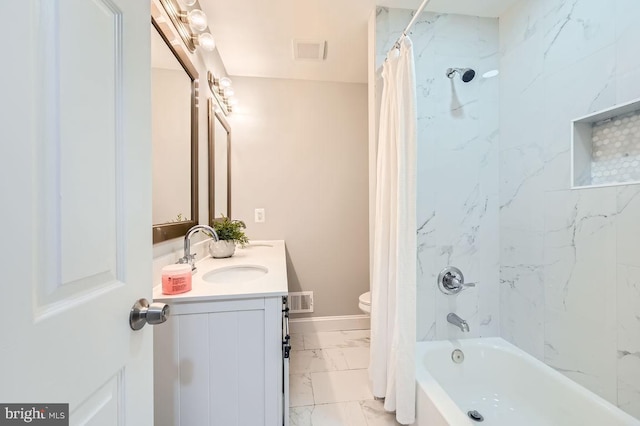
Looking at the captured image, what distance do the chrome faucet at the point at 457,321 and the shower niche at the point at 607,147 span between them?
37.0 inches

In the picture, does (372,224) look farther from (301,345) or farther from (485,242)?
(301,345)

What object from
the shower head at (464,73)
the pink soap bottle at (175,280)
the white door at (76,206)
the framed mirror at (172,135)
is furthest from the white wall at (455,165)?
the white door at (76,206)

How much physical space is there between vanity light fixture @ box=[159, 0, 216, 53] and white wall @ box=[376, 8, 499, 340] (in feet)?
3.33

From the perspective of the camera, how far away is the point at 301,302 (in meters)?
2.36

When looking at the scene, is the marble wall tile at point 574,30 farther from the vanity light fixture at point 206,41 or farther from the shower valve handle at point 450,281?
the vanity light fixture at point 206,41

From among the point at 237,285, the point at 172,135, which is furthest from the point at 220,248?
the point at 172,135

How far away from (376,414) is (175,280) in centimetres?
134

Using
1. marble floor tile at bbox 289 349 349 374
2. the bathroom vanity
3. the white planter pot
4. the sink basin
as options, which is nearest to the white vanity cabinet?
the bathroom vanity

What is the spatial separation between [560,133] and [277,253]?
1.80 meters

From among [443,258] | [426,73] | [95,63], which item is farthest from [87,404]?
[426,73]

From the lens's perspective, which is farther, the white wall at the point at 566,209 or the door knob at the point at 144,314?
the white wall at the point at 566,209

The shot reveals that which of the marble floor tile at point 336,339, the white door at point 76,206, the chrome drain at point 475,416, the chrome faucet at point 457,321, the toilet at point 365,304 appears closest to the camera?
the white door at point 76,206

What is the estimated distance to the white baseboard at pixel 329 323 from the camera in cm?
234

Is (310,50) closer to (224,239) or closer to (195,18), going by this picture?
(195,18)
